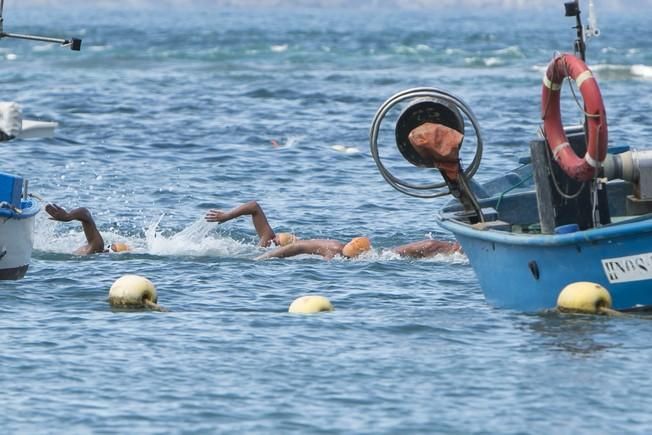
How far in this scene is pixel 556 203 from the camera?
605 inches

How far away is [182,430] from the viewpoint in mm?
11961

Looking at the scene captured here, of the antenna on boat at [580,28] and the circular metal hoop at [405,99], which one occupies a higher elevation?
the antenna on boat at [580,28]

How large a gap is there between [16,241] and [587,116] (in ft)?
19.8

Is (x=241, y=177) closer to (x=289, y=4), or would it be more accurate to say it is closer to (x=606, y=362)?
(x=606, y=362)

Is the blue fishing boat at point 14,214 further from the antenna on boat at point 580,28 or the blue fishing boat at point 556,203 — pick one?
the antenna on boat at point 580,28

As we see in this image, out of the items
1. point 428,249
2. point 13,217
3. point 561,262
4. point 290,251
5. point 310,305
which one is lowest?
point 310,305

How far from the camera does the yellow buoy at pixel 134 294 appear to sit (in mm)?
16000

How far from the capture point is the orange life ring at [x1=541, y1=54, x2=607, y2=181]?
47.4ft

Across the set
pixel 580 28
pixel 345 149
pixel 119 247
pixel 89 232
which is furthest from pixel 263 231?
pixel 345 149

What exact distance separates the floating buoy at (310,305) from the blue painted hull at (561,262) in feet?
4.76

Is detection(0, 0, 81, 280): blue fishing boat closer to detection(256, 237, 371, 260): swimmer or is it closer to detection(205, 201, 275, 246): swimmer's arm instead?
detection(205, 201, 275, 246): swimmer's arm

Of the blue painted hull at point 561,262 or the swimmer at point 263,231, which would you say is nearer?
the blue painted hull at point 561,262

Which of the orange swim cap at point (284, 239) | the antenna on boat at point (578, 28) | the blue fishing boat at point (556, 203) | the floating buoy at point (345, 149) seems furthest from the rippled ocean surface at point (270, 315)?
the antenna on boat at point (578, 28)

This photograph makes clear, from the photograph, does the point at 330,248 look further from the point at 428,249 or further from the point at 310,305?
the point at 310,305
